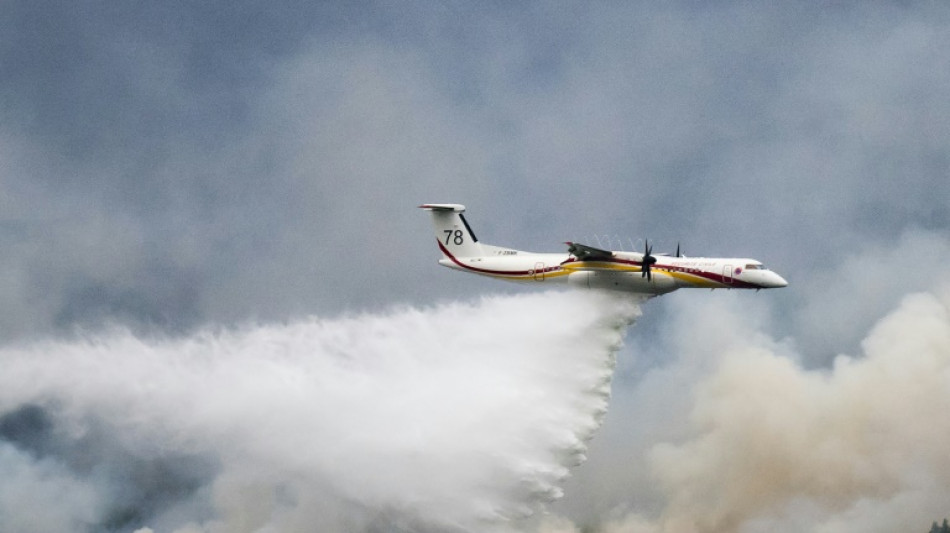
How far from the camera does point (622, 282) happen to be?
206ft

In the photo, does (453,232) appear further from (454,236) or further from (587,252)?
(587,252)

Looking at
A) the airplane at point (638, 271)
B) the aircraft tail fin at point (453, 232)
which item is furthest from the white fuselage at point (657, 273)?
the aircraft tail fin at point (453, 232)

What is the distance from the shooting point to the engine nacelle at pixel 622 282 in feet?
205

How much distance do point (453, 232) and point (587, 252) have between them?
8.47m

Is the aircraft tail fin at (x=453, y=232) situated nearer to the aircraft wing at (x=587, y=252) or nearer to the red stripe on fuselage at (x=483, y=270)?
the red stripe on fuselage at (x=483, y=270)

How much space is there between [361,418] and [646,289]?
18.0 m

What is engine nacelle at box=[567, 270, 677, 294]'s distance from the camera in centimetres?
6247

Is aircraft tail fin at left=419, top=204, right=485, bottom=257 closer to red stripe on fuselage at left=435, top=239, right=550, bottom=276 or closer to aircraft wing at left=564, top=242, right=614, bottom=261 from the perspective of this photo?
red stripe on fuselage at left=435, top=239, right=550, bottom=276

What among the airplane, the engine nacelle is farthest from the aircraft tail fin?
the engine nacelle

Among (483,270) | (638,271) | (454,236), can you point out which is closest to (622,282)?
(638,271)

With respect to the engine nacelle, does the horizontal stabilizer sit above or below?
above

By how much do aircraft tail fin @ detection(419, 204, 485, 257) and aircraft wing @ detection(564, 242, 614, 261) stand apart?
6.06 metres

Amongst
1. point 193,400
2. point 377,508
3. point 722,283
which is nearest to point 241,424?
point 193,400

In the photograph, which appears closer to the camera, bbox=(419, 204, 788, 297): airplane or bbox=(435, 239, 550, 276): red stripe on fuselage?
bbox=(419, 204, 788, 297): airplane
